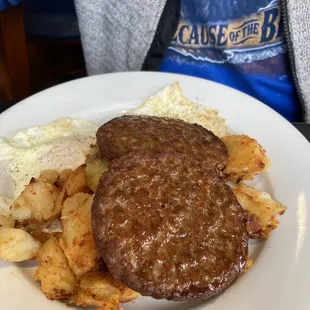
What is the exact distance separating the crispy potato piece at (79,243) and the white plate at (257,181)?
0.27 feet

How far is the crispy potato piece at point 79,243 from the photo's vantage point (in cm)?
92

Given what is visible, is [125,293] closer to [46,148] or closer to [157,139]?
[157,139]

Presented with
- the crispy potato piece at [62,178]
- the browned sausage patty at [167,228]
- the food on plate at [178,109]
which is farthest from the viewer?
the food on plate at [178,109]

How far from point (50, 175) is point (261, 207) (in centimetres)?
47

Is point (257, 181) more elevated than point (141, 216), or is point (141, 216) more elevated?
point (141, 216)

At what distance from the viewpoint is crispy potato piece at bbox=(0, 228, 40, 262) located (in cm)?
92

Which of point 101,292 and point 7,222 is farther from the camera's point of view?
point 7,222

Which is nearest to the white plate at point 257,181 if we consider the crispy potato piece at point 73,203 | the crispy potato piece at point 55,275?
the crispy potato piece at point 55,275

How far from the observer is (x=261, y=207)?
1033mm

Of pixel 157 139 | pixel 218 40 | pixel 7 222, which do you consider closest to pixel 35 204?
pixel 7 222

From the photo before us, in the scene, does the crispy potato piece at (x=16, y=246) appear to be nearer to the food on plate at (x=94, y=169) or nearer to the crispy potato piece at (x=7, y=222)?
the crispy potato piece at (x=7, y=222)

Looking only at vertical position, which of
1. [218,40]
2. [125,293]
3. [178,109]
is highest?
[218,40]

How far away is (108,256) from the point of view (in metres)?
0.87

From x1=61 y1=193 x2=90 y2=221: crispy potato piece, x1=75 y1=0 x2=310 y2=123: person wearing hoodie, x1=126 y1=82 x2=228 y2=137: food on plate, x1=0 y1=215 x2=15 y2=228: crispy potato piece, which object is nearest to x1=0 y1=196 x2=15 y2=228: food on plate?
x1=0 y1=215 x2=15 y2=228: crispy potato piece
